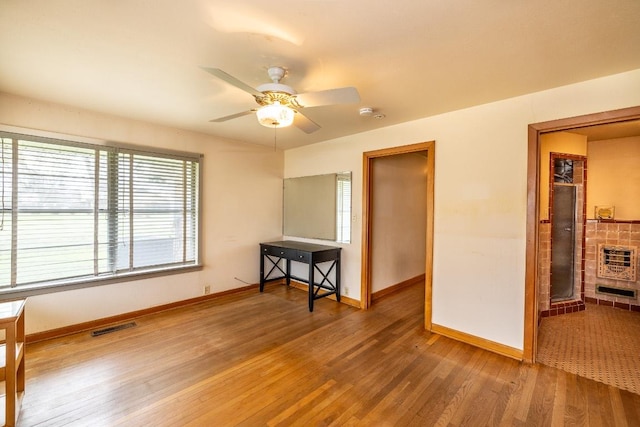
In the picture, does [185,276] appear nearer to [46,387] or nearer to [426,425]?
[46,387]

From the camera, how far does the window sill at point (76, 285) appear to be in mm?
2666

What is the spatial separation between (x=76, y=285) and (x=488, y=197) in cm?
444

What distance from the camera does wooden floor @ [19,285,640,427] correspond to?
1.83 metres

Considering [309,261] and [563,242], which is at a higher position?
[563,242]

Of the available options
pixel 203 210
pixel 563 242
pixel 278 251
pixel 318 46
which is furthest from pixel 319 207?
pixel 563 242

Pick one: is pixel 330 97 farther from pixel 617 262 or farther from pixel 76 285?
pixel 617 262

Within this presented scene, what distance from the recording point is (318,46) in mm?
1794

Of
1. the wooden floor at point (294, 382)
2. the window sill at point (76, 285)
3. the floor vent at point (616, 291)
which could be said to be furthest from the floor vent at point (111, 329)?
the floor vent at point (616, 291)

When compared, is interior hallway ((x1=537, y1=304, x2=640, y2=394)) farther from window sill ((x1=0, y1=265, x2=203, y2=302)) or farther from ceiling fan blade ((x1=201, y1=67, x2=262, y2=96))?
window sill ((x1=0, y1=265, x2=203, y2=302))

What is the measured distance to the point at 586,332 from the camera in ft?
10.1

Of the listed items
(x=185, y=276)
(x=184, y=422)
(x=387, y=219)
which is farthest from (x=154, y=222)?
(x=387, y=219)

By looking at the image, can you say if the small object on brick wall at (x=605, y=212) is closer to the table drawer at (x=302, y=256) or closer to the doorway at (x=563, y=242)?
the doorway at (x=563, y=242)

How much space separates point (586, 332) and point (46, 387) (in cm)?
518

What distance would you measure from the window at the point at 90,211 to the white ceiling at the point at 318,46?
0.69 m
